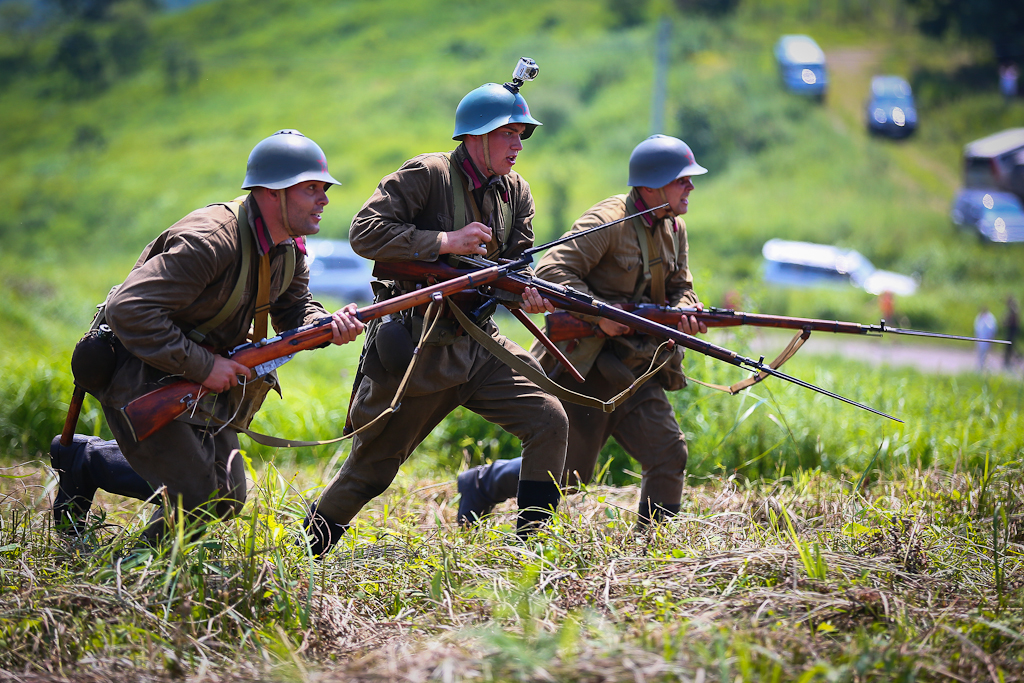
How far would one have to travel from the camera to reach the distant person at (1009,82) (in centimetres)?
3711

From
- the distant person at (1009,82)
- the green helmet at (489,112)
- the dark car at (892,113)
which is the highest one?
the distant person at (1009,82)

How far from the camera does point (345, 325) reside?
13.7ft

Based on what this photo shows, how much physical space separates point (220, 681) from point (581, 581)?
150cm

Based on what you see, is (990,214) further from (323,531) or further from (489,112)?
(323,531)

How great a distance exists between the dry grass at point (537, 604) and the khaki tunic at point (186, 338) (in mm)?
308

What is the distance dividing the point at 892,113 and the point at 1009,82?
16.1ft

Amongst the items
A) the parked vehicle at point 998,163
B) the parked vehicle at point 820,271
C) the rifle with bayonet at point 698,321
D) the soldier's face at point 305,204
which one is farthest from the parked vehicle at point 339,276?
the parked vehicle at point 998,163

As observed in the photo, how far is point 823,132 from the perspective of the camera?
38.0 metres

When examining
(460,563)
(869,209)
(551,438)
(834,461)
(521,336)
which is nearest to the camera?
(460,563)

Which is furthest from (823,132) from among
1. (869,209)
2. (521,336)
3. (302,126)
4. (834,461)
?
(834,461)

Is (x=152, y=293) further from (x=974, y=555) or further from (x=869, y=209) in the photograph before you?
(x=869, y=209)

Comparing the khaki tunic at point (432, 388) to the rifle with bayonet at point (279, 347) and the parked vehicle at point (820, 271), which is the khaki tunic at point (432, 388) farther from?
the parked vehicle at point (820, 271)

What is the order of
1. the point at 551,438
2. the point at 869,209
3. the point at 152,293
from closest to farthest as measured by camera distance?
the point at 152,293 < the point at 551,438 < the point at 869,209

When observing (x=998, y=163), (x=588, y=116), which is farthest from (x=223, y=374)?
(x=588, y=116)
